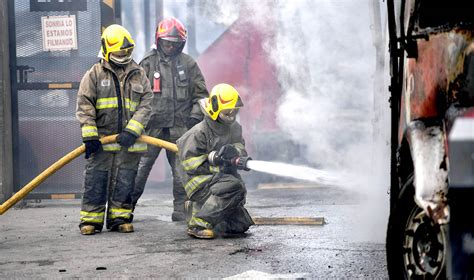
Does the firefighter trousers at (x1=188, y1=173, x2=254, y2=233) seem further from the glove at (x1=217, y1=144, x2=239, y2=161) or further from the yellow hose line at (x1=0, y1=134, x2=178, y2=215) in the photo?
the yellow hose line at (x1=0, y1=134, x2=178, y2=215)

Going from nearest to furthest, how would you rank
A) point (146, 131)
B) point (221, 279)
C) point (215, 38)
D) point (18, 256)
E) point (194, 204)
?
1. point (221, 279)
2. point (18, 256)
3. point (194, 204)
4. point (146, 131)
5. point (215, 38)

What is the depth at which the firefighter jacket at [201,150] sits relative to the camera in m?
7.28

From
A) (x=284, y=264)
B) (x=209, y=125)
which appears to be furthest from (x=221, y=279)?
(x=209, y=125)

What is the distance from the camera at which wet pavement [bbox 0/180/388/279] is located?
5535 mm

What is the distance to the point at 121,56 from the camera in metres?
7.65

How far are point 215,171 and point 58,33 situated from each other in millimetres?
3485

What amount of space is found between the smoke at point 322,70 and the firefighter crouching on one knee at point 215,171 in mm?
4335

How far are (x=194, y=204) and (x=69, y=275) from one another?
2.00 m

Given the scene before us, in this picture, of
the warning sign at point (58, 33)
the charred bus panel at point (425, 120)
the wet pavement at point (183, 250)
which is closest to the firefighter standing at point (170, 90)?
the wet pavement at point (183, 250)

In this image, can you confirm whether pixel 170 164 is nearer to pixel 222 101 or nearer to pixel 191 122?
pixel 191 122

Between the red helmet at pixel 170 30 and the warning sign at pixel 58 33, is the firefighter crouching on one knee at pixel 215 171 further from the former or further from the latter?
the warning sign at pixel 58 33

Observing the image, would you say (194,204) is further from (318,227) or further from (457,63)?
(457,63)

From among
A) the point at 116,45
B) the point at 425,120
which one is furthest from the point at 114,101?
the point at 425,120

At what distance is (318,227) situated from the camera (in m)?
7.55
